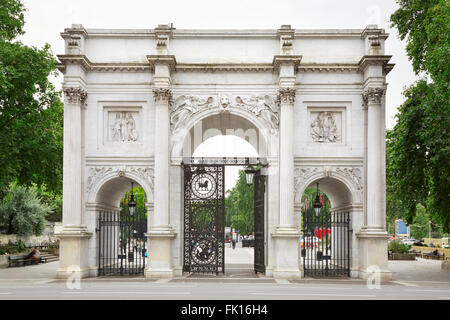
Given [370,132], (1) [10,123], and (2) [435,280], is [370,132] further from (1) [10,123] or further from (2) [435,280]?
(1) [10,123]

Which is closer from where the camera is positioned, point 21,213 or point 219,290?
point 219,290

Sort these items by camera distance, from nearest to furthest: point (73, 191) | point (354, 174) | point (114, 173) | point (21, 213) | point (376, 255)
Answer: point (376, 255) < point (73, 191) < point (354, 174) < point (114, 173) < point (21, 213)

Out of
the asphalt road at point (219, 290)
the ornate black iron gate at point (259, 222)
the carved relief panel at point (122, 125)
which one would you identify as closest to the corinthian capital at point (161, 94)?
the carved relief panel at point (122, 125)

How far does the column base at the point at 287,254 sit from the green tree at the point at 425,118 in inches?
277

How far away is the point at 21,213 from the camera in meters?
45.2


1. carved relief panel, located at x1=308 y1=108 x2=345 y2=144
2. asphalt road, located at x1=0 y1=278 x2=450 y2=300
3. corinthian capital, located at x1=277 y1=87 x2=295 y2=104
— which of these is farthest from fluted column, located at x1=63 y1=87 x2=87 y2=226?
carved relief panel, located at x1=308 y1=108 x2=345 y2=144

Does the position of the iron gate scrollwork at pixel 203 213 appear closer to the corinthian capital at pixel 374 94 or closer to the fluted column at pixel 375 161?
the fluted column at pixel 375 161

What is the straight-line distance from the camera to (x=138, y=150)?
25125 millimetres

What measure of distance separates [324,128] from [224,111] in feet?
15.3

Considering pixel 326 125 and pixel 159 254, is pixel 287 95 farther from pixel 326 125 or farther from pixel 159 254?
pixel 159 254

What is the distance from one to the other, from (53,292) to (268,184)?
35.1 ft

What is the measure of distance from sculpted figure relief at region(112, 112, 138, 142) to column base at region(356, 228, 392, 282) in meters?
11.3

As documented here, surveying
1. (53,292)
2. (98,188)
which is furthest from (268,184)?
(53,292)

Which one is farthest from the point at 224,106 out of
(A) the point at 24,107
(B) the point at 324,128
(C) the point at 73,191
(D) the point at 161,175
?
(A) the point at 24,107
